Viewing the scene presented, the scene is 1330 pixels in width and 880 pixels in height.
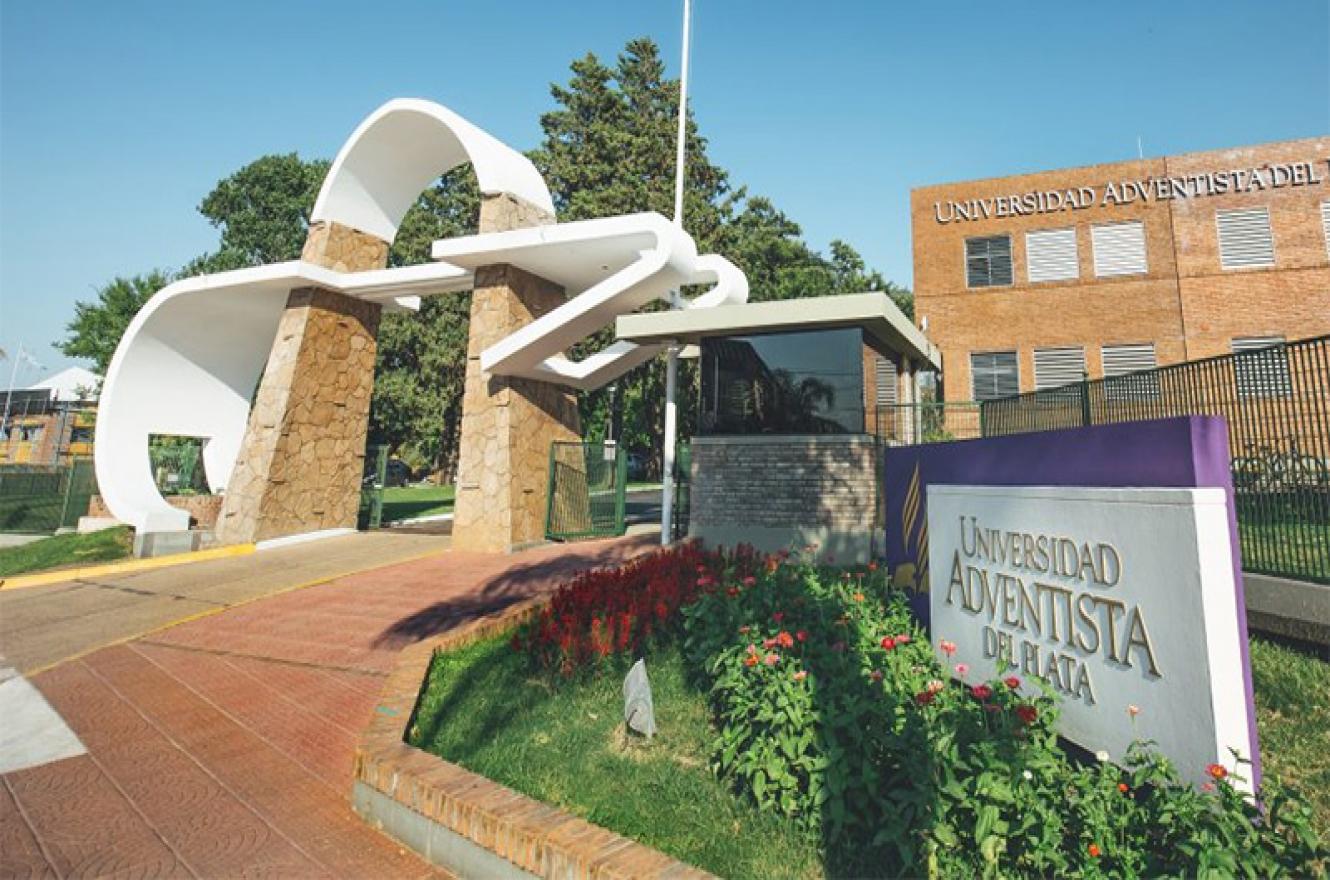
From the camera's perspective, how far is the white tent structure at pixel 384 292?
11805 millimetres

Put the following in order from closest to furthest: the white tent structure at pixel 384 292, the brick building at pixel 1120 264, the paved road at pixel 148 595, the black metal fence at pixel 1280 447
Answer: the black metal fence at pixel 1280 447
the paved road at pixel 148 595
the white tent structure at pixel 384 292
the brick building at pixel 1120 264

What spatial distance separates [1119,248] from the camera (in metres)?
18.1

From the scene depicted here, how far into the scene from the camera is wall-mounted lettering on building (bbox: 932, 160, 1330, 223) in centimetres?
1705

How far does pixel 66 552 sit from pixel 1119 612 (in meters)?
18.6

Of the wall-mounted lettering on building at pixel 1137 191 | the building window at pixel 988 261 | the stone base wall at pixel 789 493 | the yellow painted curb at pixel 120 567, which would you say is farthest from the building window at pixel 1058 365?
the yellow painted curb at pixel 120 567

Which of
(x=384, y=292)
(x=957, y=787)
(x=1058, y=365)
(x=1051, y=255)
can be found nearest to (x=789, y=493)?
(x=957, y=787)

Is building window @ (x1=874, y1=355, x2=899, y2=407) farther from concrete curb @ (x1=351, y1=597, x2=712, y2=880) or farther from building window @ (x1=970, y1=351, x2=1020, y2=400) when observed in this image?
concrete curb @ (x1=351, y1=597, x2=712, y2=880)

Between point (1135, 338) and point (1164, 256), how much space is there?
2.37 m

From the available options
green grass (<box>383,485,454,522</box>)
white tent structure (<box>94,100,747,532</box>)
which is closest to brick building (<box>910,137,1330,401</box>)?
white tent structure (<box>94,100,747,532</box>)

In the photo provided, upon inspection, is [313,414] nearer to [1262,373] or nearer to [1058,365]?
[1262,373]

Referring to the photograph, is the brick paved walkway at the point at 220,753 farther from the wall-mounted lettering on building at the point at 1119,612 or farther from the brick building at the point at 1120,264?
the brick building at the point at 1120,264

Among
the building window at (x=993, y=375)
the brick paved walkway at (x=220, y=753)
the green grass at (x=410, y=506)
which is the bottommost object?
the brick paved walkway at (x=220, y=753)

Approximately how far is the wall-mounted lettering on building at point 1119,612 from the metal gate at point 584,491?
10230mm

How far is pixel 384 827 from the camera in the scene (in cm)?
340
